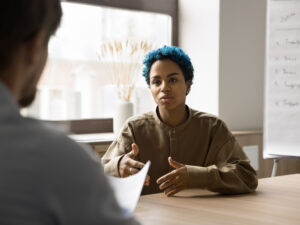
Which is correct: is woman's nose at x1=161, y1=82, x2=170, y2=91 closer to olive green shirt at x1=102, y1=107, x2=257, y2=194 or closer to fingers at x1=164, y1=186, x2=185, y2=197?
olive green shirt at x1=102, y1=107, x2=257, y2=194

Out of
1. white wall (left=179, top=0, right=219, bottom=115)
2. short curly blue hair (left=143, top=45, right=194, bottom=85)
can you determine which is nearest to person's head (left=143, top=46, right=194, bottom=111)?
short curly blue hair (left=143, top=45, right=194, bottom=85)

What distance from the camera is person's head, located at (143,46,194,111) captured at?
Result: 2.04 metres

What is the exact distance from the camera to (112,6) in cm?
339

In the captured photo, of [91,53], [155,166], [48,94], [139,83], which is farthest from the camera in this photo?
[139,83]

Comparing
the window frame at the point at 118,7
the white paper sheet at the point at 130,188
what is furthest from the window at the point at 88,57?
the white paper sheet at the point at 130,188

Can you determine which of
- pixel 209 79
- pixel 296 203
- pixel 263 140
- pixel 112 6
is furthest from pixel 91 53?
pixel 296 203

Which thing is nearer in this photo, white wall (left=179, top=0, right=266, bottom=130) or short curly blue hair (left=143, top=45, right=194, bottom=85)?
short curly blue hair (left=143, top=45, right=194, bottom=85)

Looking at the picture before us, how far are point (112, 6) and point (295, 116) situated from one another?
4.69 ft

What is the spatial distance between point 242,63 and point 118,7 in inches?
38.7

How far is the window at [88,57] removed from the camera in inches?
122

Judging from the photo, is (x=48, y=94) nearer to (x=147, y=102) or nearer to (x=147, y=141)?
(x=147, y=102)

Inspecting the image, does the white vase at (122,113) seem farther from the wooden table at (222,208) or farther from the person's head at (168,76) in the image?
the wooden table at (222,208)

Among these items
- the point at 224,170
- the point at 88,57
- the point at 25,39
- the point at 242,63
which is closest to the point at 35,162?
the point at 25,39

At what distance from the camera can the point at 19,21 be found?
547mm
